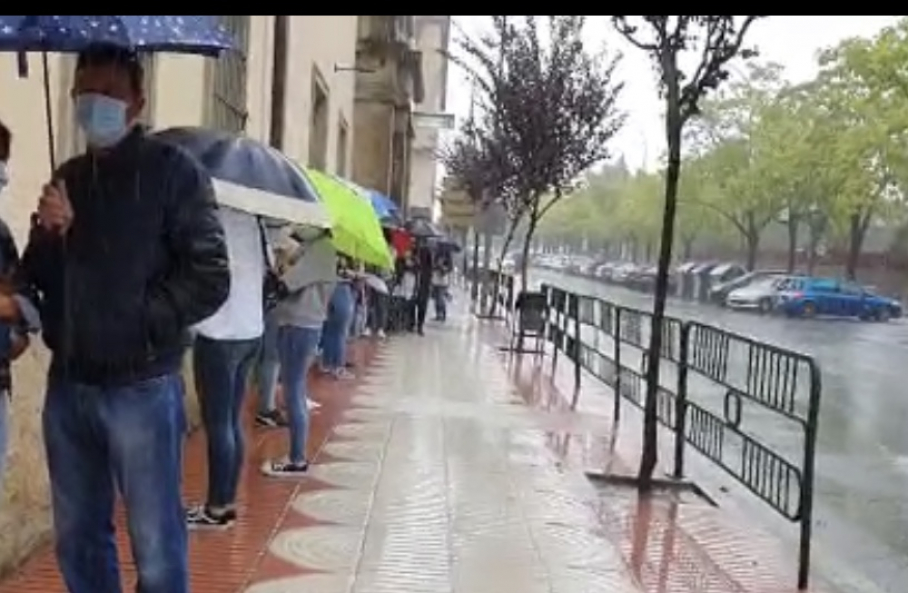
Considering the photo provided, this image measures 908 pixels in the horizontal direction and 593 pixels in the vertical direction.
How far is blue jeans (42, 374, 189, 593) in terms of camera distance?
3.93 m

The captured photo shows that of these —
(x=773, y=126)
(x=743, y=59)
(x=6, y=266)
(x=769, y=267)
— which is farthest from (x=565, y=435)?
(x=769, y=267)

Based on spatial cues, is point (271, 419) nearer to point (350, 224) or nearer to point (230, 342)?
point (350, 224)

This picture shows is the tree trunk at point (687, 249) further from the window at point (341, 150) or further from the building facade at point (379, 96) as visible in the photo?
the window at point (341, 150)

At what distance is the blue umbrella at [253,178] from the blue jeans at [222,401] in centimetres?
67

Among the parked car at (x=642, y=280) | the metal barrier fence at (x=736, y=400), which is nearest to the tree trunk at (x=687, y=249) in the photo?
the parked car at (x=642, y=280)

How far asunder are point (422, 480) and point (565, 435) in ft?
10.2

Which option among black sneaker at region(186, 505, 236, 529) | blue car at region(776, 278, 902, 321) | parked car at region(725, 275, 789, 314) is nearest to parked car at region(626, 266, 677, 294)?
parked car at region(725, 275, 789, 314)

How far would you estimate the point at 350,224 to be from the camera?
8234 mm

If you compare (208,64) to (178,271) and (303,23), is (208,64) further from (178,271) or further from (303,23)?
(178,271)

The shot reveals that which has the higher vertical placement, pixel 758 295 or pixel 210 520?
pixel 210 520

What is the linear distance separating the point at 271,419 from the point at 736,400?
3656 millimetres

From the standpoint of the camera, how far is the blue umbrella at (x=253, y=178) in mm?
6160

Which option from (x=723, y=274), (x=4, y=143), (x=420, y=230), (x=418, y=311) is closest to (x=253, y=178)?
(x=4, y=143)

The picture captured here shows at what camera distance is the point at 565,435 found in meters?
11.8
